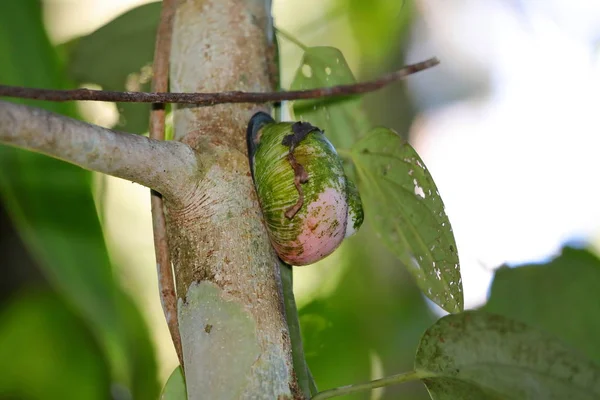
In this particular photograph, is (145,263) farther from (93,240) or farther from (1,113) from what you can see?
(1,113)

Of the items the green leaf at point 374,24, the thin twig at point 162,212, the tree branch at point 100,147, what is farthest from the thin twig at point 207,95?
the green leaf at point 374,24

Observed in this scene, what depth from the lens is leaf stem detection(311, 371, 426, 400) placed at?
1.63ft

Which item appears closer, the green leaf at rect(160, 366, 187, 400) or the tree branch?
the tree branch

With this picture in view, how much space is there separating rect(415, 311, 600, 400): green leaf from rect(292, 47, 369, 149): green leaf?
0.30 m

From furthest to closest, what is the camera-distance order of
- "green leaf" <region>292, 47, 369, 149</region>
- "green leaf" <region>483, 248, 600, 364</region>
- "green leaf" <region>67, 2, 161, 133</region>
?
"green leaf" <region>483, 248, 600, 364</region> → "green leaf" <region>67, 2, 161, 133</region> → "green leaf" <region>292, 47, 369, 149</region>

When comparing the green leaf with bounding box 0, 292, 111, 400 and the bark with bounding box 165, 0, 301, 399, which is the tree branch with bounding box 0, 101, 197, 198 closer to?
the bark with bounding box 165, 0, 301, 399

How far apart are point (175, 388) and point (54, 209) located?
1.05ft

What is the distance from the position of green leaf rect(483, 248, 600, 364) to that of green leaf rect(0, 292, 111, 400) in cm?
70

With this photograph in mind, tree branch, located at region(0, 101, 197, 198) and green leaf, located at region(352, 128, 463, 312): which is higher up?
tree branch, located at region(0, 101, 197, 198)


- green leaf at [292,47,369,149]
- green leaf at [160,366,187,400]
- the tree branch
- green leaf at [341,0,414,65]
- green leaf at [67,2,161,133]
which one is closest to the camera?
the tree branch

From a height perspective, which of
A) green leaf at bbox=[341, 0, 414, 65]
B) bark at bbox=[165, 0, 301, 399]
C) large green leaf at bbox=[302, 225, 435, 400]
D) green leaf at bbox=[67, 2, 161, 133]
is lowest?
large green leaf at bbox=[302, 225, 435, 400]

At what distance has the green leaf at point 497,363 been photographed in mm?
516

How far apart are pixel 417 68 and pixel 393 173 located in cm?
20

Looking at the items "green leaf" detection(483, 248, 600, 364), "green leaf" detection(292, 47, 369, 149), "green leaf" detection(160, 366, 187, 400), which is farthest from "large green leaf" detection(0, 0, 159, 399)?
"green leaf" detection(483, 248, 600, 364)
